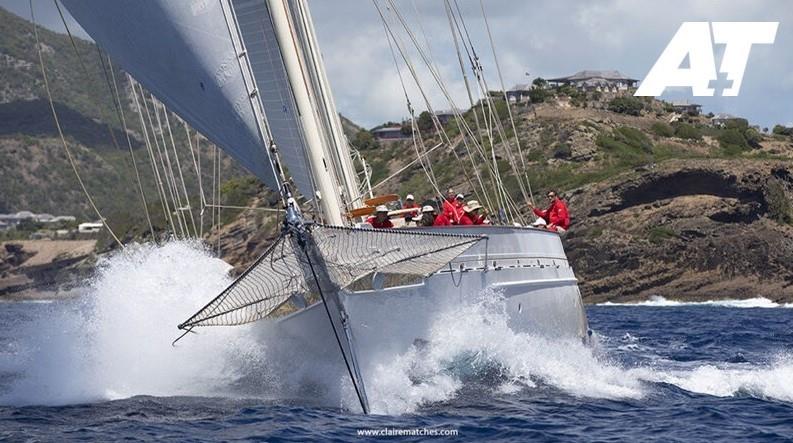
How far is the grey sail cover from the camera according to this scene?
54.0ft

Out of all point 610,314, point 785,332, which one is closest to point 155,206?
point 610,314

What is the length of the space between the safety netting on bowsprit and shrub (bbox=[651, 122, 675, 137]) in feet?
272

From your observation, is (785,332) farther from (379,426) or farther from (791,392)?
(379,426)

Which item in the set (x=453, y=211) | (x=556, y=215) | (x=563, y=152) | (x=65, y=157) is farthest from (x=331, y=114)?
(x=65, y=157)

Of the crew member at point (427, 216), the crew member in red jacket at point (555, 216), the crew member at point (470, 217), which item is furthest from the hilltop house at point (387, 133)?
the crew member at point (427, 216)

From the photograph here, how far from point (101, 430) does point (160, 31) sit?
4593mm

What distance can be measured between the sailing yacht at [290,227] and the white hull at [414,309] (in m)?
0.02

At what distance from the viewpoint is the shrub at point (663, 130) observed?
98.7 meters

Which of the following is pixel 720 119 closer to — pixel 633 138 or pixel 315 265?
pixel 633 138

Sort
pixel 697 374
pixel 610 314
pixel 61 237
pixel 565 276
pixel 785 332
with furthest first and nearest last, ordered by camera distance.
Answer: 1. pixel 61 237
2. pixel 610 314
3. pixel 785 332
4. pixel 565 276
5. pixel 697 374

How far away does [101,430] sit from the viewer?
15648 mm

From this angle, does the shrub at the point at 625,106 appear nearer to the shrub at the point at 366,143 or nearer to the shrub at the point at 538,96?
the shrub at the point at 538,96

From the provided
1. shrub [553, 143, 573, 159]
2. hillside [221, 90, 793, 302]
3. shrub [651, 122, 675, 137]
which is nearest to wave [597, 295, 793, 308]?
hillside [221, 90, 793, 302]

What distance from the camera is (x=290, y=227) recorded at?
1641cm
